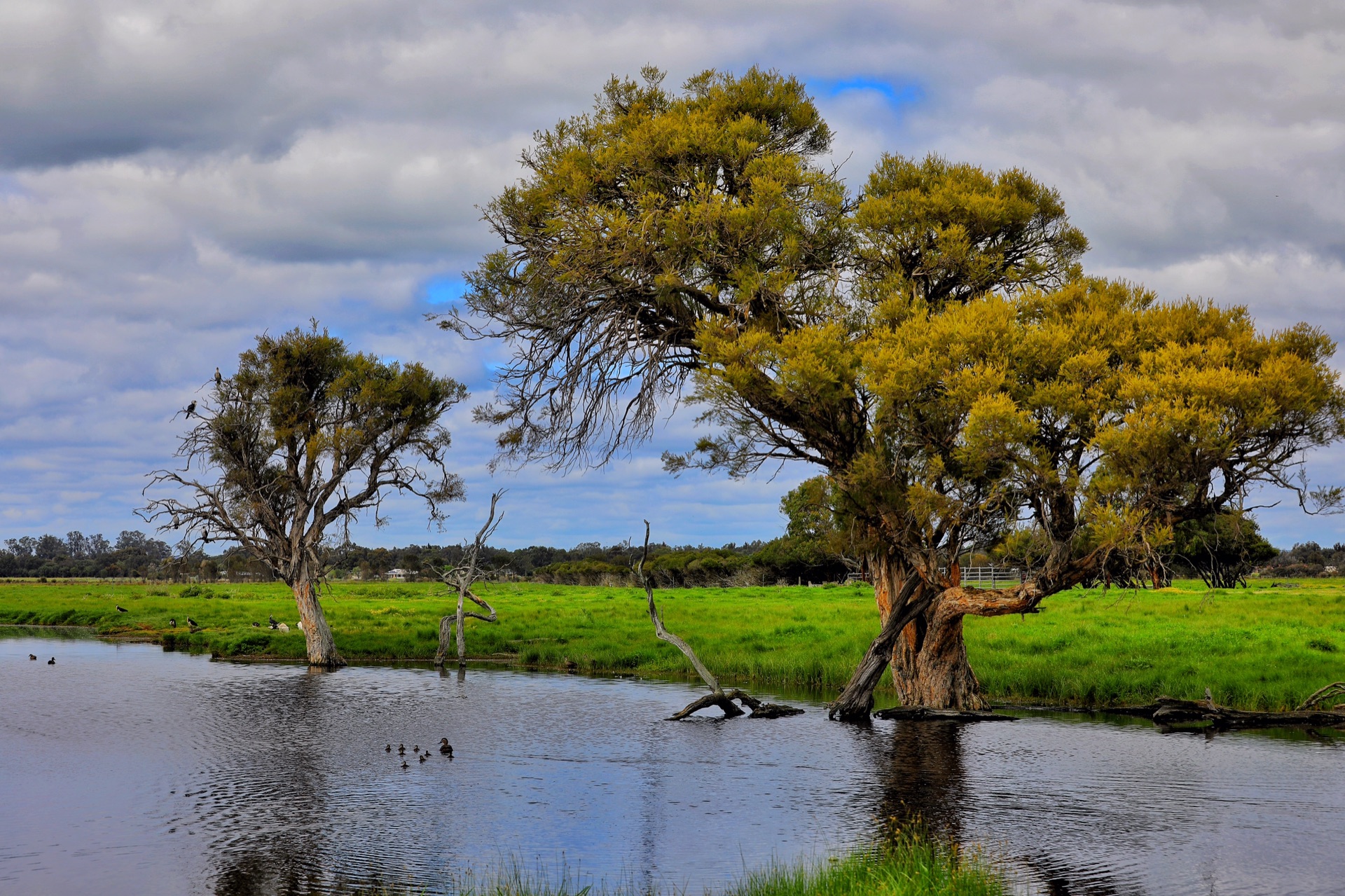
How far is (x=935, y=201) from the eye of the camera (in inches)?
1129

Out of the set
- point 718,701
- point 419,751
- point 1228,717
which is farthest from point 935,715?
point 419,751

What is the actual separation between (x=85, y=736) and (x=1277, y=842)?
28.1 meters

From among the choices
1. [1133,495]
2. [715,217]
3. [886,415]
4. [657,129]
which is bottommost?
[1133,495]

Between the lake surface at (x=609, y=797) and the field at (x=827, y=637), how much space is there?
475 cm

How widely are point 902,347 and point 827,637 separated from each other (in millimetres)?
21560

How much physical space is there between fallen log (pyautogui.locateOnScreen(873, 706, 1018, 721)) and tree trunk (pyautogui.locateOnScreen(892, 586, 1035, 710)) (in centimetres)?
52

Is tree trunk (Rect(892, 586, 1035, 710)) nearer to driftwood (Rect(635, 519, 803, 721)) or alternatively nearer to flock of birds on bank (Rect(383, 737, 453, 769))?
driftwood (Rect(635, 519, 803, 721))

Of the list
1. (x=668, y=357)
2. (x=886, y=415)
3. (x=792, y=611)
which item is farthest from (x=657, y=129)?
(x=792, y=611)

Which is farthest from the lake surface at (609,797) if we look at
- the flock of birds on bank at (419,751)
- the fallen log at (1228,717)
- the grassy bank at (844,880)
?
the fallen log at (1228,717)

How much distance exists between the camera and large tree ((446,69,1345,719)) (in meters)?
24.1

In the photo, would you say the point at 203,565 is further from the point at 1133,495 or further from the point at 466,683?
the point at 1133,495

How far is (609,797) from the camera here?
20078mm

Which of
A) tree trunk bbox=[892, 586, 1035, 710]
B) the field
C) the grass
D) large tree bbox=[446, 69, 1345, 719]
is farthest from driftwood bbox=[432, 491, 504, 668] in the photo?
the grass

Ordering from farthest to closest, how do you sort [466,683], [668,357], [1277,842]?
[466,683] → [668,357] → [1277,842]
